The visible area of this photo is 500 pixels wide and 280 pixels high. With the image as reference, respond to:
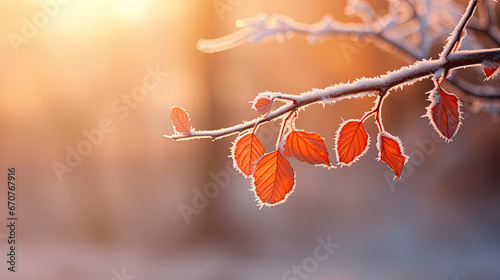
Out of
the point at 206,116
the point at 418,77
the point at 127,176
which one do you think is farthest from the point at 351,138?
the point at 127,176

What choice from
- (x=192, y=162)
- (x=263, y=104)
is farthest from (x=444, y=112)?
(x=192, y=162)

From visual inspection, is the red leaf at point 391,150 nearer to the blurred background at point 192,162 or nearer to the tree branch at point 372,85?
the tree branch at point 372,85

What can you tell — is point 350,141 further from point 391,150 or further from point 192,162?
point 192,162

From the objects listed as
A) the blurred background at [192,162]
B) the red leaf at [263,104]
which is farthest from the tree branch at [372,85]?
the blurred background at [192,162]

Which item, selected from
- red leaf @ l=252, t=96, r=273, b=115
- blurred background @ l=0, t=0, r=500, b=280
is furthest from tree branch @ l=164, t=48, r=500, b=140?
blurred background @ l=0, t=0, r=500, b=280

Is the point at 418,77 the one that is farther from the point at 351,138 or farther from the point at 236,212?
the point at 236,212
